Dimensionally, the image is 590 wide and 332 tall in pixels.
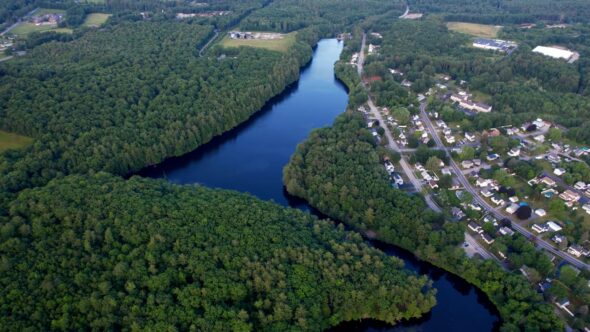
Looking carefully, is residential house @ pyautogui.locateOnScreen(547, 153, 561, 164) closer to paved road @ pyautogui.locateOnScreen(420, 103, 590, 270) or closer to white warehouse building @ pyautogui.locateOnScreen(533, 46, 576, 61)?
paved road @ pyautogui.locateOnScreen(420, 103, 590, 270)

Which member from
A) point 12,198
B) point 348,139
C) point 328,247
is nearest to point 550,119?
point 348,139

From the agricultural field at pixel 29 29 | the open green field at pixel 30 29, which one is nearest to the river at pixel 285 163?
the open green field at pixel 30 29

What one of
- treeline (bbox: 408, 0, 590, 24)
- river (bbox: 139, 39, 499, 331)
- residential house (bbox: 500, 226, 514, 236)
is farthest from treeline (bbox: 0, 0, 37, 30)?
residential house (bbox: 500, 226, 514, 236)

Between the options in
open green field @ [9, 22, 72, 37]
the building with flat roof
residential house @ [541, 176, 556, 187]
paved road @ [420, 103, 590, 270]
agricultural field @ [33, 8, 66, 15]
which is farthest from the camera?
agricultural field @ [33, 8, 66, 15]

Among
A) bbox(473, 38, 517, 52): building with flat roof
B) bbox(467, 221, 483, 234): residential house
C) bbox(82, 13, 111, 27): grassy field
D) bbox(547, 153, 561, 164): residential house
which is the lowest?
bbox(467, 221, 483, 234): residential house

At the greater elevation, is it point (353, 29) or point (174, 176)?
point (353, 29)

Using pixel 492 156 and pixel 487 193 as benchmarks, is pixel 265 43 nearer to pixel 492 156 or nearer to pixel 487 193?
pixel 492 156

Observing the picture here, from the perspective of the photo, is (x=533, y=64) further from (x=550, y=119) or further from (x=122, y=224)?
(x=122, y=224)

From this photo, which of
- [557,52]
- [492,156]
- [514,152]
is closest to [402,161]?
[492,156]
